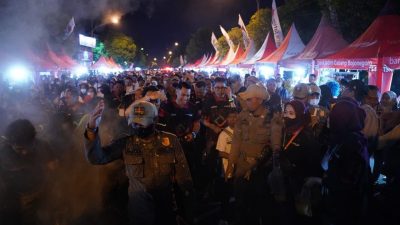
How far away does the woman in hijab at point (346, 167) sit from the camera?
13.8 feet

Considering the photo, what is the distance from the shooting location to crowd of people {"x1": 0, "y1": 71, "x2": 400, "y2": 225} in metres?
3.66

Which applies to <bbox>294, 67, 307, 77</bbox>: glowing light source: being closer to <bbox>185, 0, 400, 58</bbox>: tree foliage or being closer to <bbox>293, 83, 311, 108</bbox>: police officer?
<bbox>185, 0, 400, 58</bbox>: tree foliage

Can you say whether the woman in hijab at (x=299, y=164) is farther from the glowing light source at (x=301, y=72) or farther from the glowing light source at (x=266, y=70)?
the glowing light source at (x=266, y=70)

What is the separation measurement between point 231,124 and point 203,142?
115 cm

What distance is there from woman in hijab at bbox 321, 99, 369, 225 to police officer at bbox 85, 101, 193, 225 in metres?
1.87

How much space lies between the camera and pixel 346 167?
4.23m

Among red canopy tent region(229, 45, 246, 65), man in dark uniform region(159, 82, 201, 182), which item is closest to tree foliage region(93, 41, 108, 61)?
red canopy tent region(229, 45, 246, 65)

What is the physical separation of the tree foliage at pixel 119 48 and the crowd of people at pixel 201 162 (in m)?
74.6

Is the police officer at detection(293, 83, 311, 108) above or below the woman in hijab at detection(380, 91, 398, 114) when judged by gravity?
above

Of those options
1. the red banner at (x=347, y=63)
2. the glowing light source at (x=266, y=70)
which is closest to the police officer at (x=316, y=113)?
the red banner at (x=347, y=63)

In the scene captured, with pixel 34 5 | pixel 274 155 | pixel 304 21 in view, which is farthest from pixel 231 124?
pixel 304 21

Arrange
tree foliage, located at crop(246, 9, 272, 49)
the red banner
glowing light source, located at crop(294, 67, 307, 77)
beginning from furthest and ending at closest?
tree foliage, located at crop(246, 9, 272, 49) → glowing light source, located at crop(294, 67, 307, 77) → the red banner

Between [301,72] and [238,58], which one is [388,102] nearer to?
[301,72]

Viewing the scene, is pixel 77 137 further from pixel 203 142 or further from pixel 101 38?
pixel 101 38
